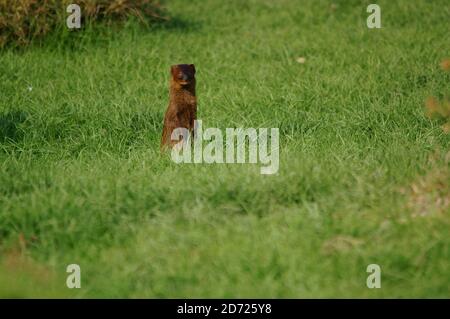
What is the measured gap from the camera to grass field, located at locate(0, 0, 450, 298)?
3504 millimetres

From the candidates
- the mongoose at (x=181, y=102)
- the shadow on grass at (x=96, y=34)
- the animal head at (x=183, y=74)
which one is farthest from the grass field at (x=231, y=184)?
the animal head at (x=183, y=74)

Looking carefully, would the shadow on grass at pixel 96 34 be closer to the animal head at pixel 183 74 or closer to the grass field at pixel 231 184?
the grass field at pixel 231 184

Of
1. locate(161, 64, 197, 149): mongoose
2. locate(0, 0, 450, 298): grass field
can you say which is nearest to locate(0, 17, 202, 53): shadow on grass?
locate(0, 0, 450, 298): grass field

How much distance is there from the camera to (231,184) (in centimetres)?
404

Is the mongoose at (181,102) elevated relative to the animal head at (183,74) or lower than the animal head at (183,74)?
lower

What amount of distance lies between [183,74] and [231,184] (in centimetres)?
107

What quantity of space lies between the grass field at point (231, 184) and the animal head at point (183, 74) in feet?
1.68

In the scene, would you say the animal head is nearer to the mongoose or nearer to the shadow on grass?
the mongoose

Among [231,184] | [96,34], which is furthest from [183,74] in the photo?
[96,34]

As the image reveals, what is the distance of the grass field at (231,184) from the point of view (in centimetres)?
350

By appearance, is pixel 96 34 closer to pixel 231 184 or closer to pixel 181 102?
pixel 181 102

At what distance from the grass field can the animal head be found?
20.2 inches
